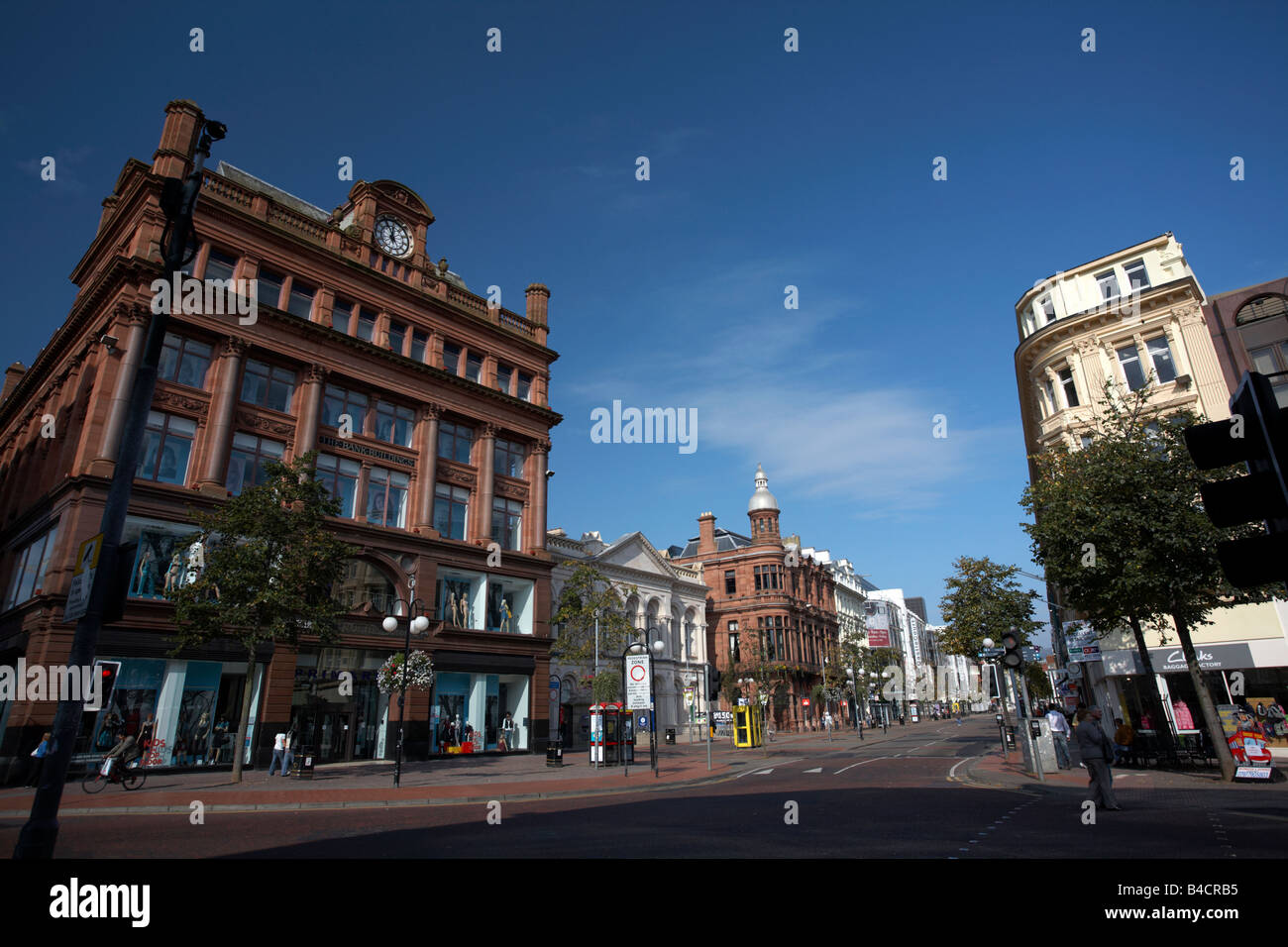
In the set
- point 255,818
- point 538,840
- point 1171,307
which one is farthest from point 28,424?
point 1171,307

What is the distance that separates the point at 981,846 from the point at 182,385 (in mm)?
30763

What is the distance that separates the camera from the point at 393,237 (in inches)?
1489

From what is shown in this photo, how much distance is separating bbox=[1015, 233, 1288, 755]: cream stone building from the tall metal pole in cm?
3039

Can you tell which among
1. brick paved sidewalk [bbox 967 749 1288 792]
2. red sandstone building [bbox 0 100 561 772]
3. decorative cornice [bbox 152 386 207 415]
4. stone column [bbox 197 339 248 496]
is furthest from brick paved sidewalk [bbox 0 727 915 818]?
decorative cornice [bbox 152 386 207 415]

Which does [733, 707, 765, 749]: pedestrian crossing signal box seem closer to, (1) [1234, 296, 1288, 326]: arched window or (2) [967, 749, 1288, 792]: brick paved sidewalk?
(2) [967, 749, 1288, 792]: brick paved sidewalk

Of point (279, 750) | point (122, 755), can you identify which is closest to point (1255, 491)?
point (122, 755)

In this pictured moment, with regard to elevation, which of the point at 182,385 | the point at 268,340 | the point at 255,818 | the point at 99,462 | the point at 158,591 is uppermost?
→ the point at 268,340

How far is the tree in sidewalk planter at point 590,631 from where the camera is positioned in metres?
40.9

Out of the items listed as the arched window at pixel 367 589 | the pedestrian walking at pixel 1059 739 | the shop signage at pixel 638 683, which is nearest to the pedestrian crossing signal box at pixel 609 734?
the shop signage at pixel 638 683

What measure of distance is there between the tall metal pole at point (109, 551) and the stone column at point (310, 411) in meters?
23.4

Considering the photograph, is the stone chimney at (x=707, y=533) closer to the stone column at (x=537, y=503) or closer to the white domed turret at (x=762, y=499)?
the white domed turret at (x=762, y=499)

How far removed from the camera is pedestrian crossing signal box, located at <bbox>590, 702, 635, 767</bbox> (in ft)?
94.9
